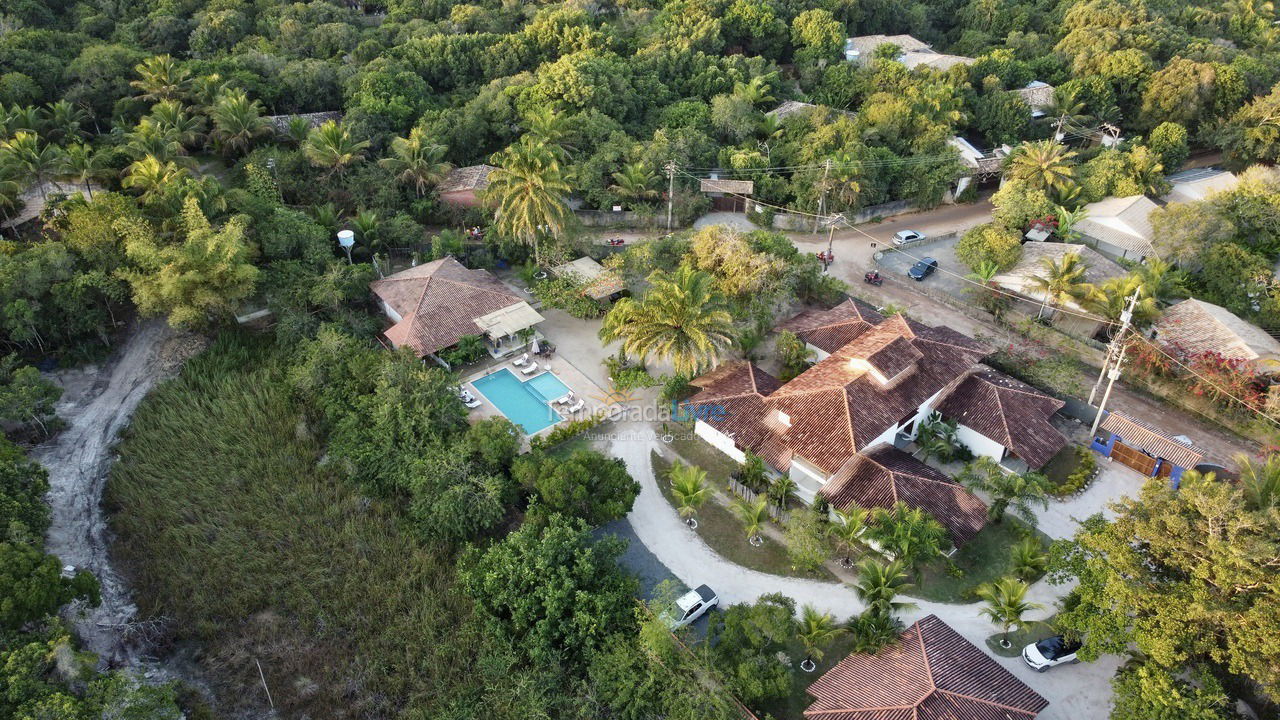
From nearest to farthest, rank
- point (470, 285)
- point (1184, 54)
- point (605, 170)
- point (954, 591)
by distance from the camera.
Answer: point (954, 591), point (470, 285), point (605, 170), point (1184, 54)

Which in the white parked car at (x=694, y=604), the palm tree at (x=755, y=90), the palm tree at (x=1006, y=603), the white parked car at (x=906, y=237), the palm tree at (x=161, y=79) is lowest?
the white parked car at (x=906, y=237)

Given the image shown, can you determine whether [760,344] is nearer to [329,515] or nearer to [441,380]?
[441,380]

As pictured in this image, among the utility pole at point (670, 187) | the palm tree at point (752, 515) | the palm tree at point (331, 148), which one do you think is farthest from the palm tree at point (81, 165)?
the palm tree at point (752, 515)

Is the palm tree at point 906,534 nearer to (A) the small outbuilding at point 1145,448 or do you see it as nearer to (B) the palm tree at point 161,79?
(A) the small outbuilding at point 1145,448

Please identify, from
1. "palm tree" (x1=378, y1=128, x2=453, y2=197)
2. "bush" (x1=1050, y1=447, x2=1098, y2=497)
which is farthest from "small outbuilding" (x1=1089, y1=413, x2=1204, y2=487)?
"palm tree" (x1=378, y1=128, x2=453, y2=197)

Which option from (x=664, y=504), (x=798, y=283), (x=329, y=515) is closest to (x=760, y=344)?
(x=798, y=283)
